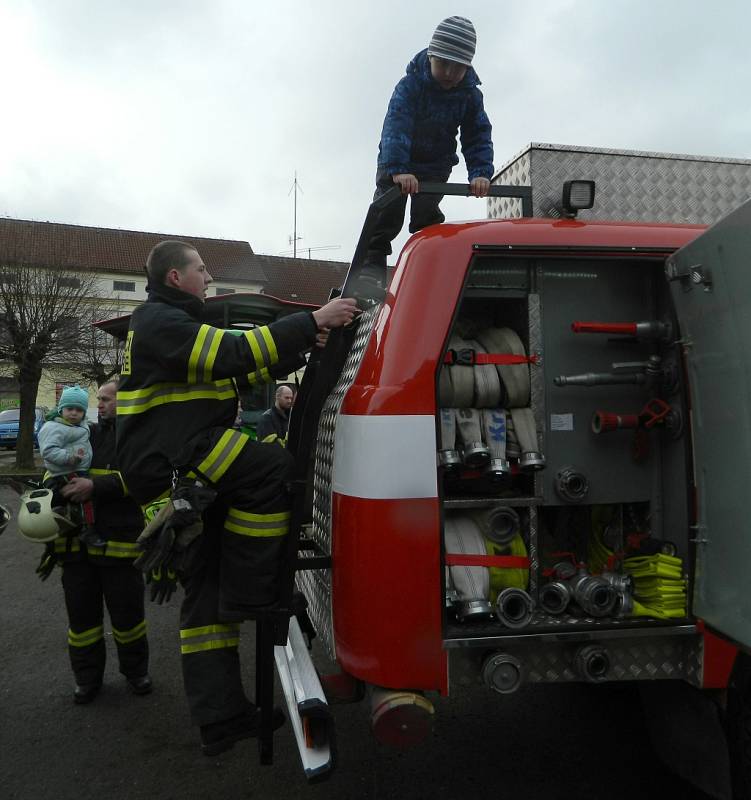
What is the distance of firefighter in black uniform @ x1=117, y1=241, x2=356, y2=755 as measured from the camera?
93.4 inches

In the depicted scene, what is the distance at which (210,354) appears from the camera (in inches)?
92.4

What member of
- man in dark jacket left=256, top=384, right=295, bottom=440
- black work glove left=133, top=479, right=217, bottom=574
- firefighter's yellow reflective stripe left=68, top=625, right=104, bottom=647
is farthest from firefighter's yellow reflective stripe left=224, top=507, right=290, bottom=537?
man in dark jacket left=256, top=384, right=295, bottom=440

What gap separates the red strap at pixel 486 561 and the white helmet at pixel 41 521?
96.6 inches

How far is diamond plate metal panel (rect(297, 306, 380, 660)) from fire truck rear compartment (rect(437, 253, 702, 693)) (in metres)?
0.37

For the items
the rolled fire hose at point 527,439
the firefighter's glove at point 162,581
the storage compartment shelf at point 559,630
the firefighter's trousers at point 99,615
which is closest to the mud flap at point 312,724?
the storage compartment shelf at point 559,630

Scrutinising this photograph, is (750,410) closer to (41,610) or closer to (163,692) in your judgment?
(163,692)

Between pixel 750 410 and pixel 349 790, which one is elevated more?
pixel 750 410

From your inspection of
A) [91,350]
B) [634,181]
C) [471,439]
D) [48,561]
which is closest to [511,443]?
[471,439]

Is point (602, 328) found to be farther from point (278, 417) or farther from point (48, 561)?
point (278, 417)

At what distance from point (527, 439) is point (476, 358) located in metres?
0.35

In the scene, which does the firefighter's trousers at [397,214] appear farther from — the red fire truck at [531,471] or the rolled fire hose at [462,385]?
the rolled fire hose at [462,385]

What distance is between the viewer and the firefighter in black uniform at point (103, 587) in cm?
391

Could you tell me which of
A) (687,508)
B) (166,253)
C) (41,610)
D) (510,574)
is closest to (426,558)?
(510,574)

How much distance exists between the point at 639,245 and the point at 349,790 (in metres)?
2.50
